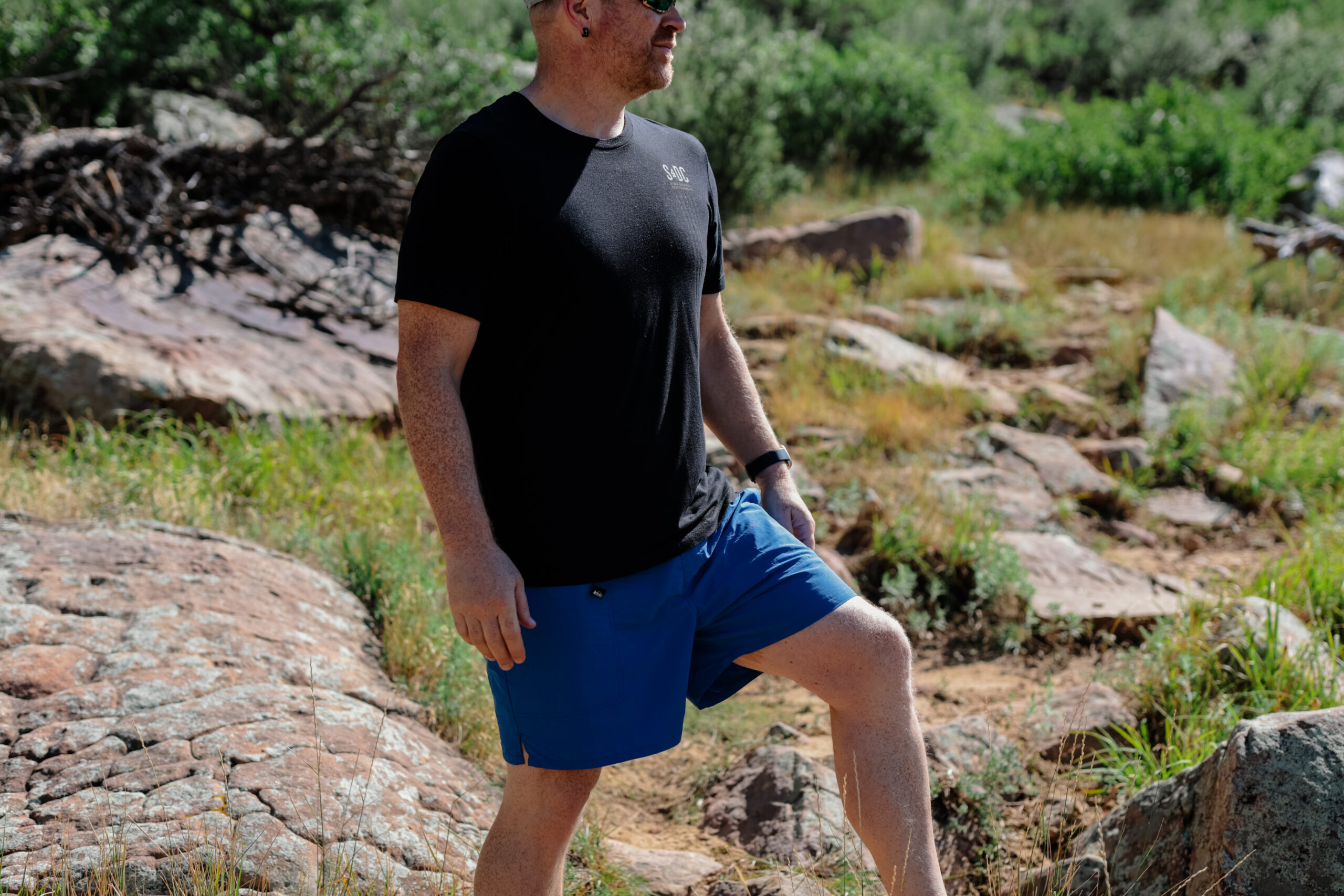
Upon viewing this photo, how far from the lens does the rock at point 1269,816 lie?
2094 millimetres

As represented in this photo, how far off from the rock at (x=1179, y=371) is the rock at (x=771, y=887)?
15.3ft

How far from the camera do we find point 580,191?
76.2 inches

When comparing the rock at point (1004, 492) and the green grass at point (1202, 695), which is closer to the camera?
the green grass at point (1202, 695)

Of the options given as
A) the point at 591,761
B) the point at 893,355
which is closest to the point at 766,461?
the point at 591,761

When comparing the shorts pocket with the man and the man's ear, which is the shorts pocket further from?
the man's ear

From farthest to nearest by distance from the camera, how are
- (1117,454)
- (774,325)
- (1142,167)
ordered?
(1142,167) < (774,325) < (1117,454)

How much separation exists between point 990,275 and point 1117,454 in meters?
3.10

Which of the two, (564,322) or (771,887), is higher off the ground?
(564,322)

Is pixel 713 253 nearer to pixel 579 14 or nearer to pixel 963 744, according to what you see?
pixel 579 14

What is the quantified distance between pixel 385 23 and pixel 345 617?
7.45 m

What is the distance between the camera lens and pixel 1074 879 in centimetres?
257

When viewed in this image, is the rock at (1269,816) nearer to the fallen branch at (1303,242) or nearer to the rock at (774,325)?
the rock at (774,325)

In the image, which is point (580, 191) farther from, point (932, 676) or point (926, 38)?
point (926, 38)

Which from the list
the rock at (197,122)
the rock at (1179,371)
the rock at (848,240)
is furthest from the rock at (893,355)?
the rock at (197,122)
